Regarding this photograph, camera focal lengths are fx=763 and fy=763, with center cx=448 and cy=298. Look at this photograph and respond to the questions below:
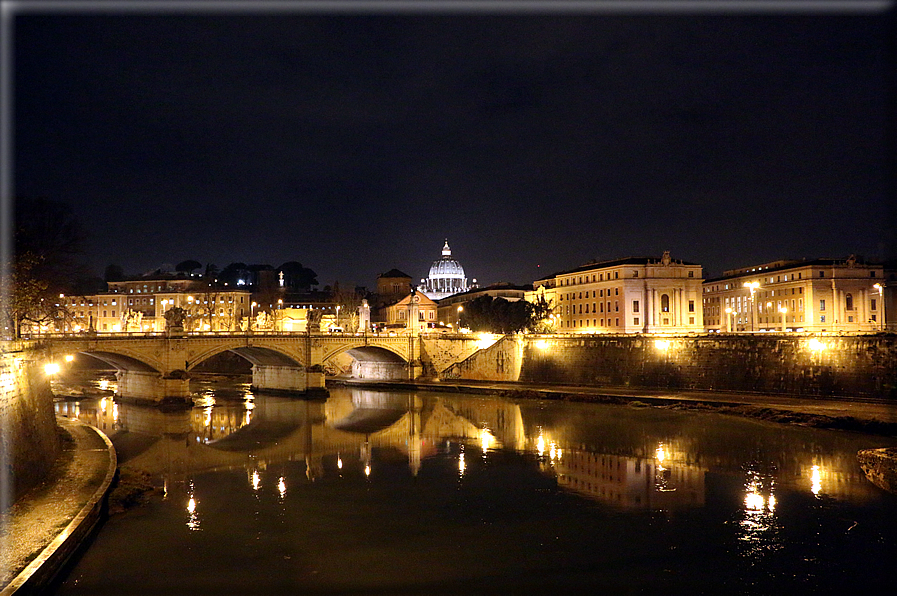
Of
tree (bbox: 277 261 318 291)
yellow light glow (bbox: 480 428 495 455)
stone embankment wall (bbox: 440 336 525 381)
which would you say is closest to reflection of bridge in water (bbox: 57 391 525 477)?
yellow light glow (bbox: 480 428 495 455)

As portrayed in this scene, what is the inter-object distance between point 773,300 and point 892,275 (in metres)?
10.7

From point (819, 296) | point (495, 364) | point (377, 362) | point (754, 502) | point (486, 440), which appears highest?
point (819, 296)

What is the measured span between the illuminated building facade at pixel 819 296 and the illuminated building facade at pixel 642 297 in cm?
540

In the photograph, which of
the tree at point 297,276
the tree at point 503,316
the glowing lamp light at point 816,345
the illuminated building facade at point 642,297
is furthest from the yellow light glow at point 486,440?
the tree at point 297,276

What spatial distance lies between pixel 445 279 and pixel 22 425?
142307 millimetres

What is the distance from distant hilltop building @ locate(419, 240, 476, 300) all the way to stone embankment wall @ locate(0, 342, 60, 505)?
13519 cm

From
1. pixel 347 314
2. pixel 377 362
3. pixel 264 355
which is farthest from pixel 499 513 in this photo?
pixel 347 314

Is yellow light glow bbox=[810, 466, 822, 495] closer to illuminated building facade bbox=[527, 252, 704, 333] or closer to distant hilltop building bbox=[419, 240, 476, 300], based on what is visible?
illuminated building facade bbox=[527, 252, 704, 333]

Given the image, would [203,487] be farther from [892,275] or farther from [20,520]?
[892,275]

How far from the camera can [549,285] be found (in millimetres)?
89188

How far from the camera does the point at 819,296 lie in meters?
67.2

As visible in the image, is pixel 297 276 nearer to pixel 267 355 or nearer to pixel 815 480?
pixel 267 355

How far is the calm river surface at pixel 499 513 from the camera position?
52.4 ft

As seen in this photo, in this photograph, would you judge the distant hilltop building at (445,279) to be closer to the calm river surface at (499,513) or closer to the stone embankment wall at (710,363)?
the stone embankment wall at (710,363)
